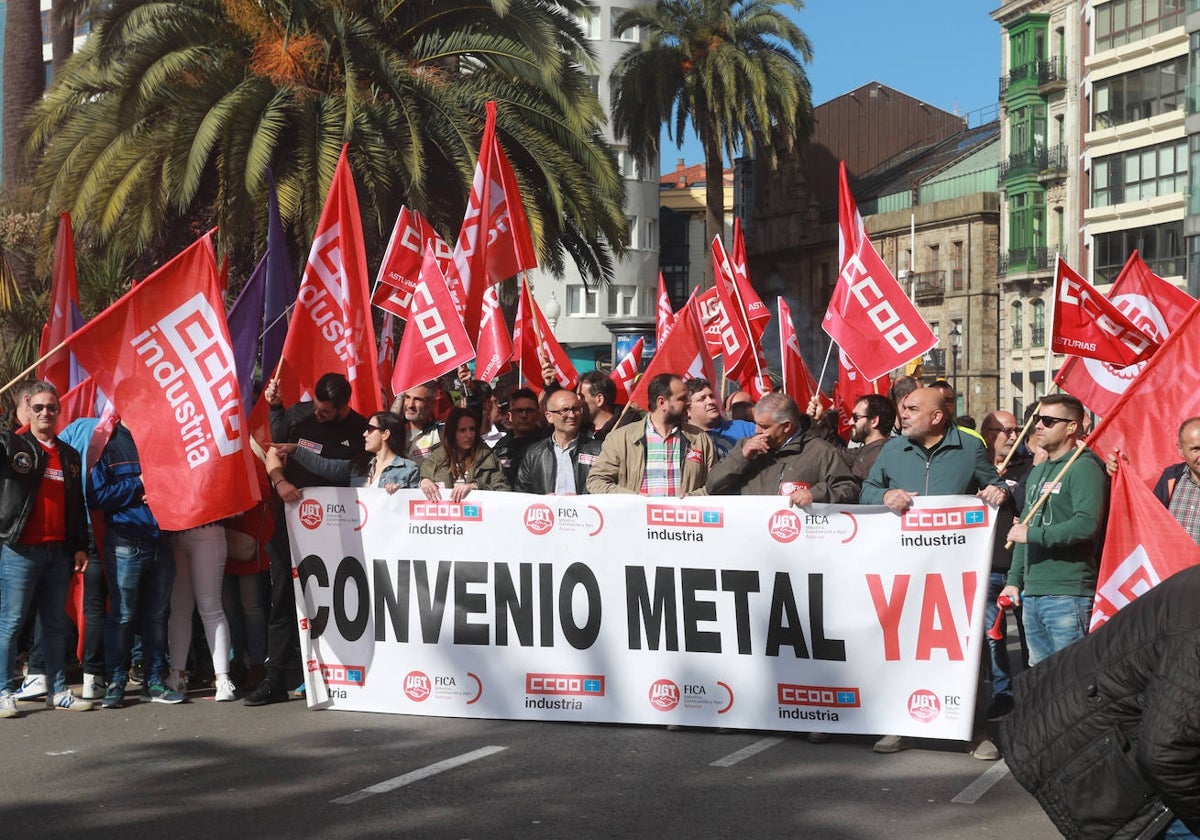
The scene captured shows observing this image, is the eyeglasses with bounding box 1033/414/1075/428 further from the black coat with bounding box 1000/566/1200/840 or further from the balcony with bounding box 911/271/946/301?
the balcony with bounding box 911/271/946/301

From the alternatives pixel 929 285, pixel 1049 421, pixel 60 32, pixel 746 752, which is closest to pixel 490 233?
pixel 746 752

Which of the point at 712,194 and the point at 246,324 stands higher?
the point at 712,194

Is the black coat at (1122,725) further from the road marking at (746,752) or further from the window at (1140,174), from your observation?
the window at (1140,174)

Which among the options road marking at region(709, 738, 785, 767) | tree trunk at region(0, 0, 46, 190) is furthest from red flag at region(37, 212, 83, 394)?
tree trunk at region(0, 0, 46, 190)

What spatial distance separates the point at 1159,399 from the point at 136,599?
216 inches

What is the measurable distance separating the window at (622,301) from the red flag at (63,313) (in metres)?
55.2

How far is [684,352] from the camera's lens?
45.2 feet

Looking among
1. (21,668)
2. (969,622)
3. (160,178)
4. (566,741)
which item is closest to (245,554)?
(21,668)

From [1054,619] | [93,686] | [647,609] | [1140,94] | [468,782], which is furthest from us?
[1140,94]

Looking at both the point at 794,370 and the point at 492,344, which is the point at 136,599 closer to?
the point at 492,344

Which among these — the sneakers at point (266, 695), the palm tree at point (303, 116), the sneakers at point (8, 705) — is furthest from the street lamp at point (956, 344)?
the sneakers at point (8, 705)

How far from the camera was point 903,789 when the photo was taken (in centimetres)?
715

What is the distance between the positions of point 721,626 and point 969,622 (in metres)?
1.25

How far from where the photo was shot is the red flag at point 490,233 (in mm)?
12203
